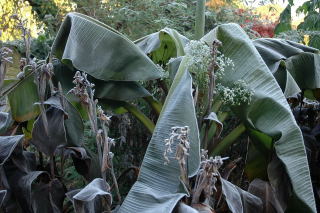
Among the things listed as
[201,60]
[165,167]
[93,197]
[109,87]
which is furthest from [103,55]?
[93,197]

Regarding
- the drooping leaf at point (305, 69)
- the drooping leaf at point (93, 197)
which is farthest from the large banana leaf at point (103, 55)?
the drooping leaf at point (305, 69)

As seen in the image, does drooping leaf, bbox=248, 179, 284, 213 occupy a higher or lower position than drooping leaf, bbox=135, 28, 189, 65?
lower

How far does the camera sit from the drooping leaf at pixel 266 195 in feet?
7.05

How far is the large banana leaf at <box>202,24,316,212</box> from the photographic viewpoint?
6.21 feet

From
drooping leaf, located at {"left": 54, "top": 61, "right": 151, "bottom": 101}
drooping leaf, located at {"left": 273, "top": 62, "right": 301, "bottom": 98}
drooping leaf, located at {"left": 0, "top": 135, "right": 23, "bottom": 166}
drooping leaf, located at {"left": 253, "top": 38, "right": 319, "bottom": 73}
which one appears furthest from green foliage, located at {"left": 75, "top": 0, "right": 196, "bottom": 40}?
drooping leaf, located at {"left": 0, "top": 135, "right": 23, "bottom": 166}

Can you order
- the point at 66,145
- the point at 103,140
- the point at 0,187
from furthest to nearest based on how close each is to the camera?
1. the point at 66,145
2. the point at 0,187
3. the point at 103,140

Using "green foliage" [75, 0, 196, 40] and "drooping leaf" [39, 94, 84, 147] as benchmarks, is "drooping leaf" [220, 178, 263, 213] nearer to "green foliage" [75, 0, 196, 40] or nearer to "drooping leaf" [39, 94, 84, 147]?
"drooping leaf" [39, 94, 84, 147]

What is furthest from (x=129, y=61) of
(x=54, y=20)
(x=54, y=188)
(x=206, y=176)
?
(x=54, y=20)

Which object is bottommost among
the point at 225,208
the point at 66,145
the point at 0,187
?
the point at 225,208

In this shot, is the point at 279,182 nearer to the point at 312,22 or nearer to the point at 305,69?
the point at 305,69

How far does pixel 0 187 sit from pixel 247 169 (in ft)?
3.97

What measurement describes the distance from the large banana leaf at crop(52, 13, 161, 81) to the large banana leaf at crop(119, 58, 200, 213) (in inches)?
12.4

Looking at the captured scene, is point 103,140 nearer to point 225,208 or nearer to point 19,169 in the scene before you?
point 19,169

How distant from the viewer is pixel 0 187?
1.89 metres
